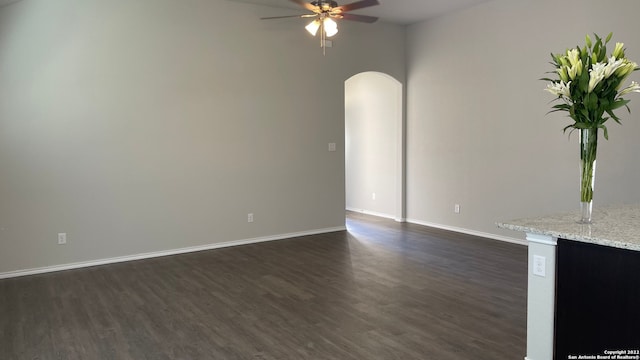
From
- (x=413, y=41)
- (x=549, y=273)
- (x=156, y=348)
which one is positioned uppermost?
(x=413, y=41)

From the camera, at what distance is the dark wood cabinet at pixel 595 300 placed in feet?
6.97

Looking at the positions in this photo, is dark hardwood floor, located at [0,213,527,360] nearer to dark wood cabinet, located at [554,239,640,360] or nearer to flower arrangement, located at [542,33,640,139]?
dark wood cabinet, located at [554,239,640,360]

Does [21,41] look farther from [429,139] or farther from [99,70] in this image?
[429,139]

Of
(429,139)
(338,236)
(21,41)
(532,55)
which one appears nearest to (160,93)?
(21,41)

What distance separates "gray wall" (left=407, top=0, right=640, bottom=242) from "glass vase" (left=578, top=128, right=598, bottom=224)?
2963 mm

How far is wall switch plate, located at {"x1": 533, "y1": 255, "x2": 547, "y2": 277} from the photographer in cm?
244

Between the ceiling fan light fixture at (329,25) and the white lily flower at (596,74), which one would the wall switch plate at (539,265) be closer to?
the white lily flower at (596,74)

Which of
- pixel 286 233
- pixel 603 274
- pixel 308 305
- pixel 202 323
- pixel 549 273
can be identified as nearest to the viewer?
pixel 603 274

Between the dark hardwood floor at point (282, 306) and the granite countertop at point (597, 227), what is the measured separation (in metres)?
0.94

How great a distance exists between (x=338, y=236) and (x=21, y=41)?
434 centimetres

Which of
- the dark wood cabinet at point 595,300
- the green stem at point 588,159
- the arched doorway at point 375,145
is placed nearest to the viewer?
the dark wood cabinet at point 595,300

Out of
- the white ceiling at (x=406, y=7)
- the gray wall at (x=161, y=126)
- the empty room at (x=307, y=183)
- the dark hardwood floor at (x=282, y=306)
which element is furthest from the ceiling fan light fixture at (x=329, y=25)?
the dark hardwood floor at (x=282, y=306)

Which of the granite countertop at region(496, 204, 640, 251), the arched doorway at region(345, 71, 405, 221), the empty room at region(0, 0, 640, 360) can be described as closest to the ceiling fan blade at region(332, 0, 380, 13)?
the empty room at region(0, 0, 640, 360)

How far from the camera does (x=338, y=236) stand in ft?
21.7
